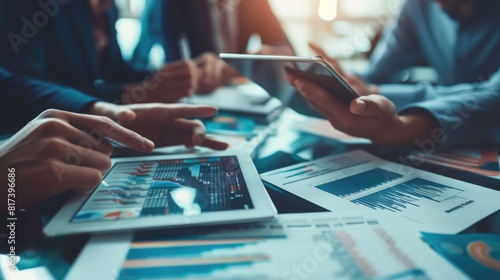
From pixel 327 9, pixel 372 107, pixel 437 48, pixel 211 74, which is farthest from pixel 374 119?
pixel 327 9

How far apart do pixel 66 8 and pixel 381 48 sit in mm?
1195

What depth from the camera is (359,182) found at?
52 centimetres

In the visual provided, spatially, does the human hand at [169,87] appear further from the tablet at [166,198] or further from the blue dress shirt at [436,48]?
the blue dress shirt at [436,48]

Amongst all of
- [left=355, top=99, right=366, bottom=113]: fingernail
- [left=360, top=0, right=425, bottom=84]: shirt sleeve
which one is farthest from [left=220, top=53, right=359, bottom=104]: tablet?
[left=360, top=0, right=425, bottom=84]: shirt sleeve

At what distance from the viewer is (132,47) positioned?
4.96 ft

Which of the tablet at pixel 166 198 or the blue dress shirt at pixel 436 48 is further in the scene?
the blue dress shirt at pixel 436 48

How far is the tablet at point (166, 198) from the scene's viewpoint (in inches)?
14.4

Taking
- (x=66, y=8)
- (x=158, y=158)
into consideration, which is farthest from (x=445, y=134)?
(x=66, y=8)

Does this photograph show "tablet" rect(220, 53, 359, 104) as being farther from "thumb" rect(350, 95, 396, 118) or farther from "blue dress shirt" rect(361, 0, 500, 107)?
"blue dress shirt" rect(361, 0, 500, 107)

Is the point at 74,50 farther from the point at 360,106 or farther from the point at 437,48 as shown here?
the point at 437,48

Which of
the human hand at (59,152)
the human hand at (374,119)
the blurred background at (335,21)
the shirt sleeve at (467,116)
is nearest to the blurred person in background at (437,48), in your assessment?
the shirt sleeve at (467,116)

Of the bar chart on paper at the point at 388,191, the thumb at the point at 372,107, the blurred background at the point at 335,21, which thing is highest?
the blurred background at the point at 335,21

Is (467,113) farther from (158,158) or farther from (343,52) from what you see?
(343,52)

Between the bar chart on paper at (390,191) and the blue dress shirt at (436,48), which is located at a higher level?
the blue dress shirt at (436,48)
